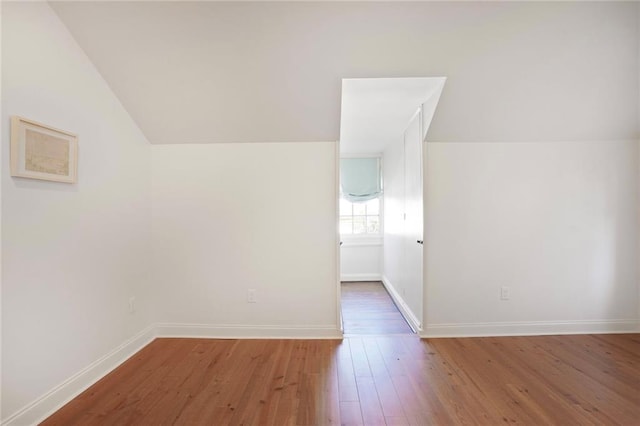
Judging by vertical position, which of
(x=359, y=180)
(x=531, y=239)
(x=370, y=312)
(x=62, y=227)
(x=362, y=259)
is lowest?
(x=370, y=312)

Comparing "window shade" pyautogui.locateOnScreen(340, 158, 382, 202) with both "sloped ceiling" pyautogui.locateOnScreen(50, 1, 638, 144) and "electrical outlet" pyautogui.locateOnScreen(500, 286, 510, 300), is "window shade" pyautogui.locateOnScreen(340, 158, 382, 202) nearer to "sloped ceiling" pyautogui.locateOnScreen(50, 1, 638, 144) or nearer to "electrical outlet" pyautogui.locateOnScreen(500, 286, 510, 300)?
"sloped ceiling" pyautogui.locateOnScreen(50, 1, 638, 144)

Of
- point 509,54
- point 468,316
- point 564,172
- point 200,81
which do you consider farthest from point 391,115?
point 468,316

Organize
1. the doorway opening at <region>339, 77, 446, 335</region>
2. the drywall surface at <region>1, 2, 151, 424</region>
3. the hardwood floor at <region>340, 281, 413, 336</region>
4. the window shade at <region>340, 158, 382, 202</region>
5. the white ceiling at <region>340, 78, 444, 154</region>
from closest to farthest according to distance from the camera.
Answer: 1. the drywall surface at <region>1, 2, 151, 424</region>
2. the white ceiling at <region>340, 78, 444, 154</region>
3. the doorway opening at <region>339, 77, 446, 335</region>
4. the hardwood floor at <region>340, 281, 413, 336</region>
5. the window shade at <region>340, 158, 382, 202</region>

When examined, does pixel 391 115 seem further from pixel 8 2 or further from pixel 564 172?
pixel 8 2

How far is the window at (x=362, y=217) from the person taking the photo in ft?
15.8

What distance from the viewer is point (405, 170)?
3240 mm

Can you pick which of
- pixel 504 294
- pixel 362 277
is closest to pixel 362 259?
pixel 362 277

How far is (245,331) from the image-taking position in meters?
2.57

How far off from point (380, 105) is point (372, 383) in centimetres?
237

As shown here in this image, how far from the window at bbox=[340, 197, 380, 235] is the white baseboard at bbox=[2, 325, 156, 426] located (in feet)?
10.7

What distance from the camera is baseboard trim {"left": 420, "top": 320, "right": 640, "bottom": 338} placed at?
8.42 feet

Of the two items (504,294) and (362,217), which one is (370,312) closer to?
(504,294)

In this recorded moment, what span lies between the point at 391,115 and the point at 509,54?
1.18 meters

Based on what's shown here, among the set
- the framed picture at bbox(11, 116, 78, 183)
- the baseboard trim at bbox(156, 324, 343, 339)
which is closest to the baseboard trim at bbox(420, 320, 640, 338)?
the baseboard trim at bbox(156, 324, 343, 339)
